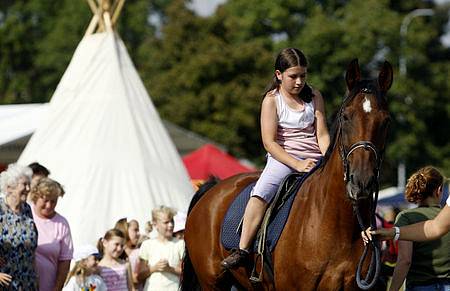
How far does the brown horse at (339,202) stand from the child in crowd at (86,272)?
7.27 ft

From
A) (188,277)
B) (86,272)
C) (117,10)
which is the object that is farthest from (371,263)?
(117,10)

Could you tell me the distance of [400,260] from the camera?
8.08m

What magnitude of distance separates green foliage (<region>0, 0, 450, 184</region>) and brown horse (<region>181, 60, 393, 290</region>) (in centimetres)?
3367

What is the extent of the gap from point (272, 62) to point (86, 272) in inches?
1323

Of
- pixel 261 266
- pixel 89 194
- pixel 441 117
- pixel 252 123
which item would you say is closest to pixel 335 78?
pixel 252 123

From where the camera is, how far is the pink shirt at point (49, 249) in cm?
995

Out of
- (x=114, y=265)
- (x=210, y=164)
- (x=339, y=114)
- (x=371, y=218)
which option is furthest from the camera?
(x=210, y=164)

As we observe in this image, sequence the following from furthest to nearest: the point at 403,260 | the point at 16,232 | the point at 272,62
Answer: the point at 272,62 < the point at 16,232 < the point at 403,260

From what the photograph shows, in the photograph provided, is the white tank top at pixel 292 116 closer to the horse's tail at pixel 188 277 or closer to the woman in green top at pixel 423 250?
the woman in green top at pixel 423 250

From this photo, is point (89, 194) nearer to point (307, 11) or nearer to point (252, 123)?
point (252, 123)

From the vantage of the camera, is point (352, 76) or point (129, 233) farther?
point (129, 233)

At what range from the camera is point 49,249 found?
994cm

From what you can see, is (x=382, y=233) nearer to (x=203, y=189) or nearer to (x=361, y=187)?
(x=361, y=187)

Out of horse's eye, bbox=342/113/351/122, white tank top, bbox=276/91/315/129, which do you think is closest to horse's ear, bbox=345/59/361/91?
horse's eye, bbox=342/113/351/122
